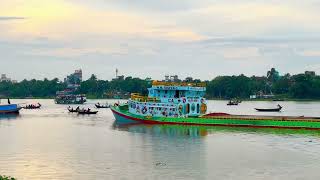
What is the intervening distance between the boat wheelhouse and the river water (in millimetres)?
5020

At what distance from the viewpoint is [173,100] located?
251 feet

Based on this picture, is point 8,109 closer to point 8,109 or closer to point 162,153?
point 8,109

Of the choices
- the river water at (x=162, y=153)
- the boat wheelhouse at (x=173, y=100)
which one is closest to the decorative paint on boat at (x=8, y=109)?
the river water at (x=162, y=153)

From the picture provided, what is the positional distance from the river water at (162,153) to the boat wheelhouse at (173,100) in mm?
5020

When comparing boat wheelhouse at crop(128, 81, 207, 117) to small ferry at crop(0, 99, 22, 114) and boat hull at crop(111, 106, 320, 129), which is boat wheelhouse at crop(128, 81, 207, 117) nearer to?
boat hull at crop(111, 106, 320, 129)

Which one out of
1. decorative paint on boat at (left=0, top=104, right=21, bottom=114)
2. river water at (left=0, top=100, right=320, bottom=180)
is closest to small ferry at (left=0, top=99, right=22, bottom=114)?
decorative paint on boat at (left=0, top=104, right=21, bottom=114)

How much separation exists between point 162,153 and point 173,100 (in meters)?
28.6

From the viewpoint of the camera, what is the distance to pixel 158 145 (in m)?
54.2

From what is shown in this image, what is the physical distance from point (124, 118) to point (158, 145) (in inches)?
1114

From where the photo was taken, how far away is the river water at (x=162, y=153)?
3878cm

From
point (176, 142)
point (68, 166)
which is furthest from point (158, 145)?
point (68, 166)

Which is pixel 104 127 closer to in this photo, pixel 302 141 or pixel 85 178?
pixel 302 141

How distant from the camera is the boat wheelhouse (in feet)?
250

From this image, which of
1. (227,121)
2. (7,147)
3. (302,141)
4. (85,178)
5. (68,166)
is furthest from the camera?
(227,121)
